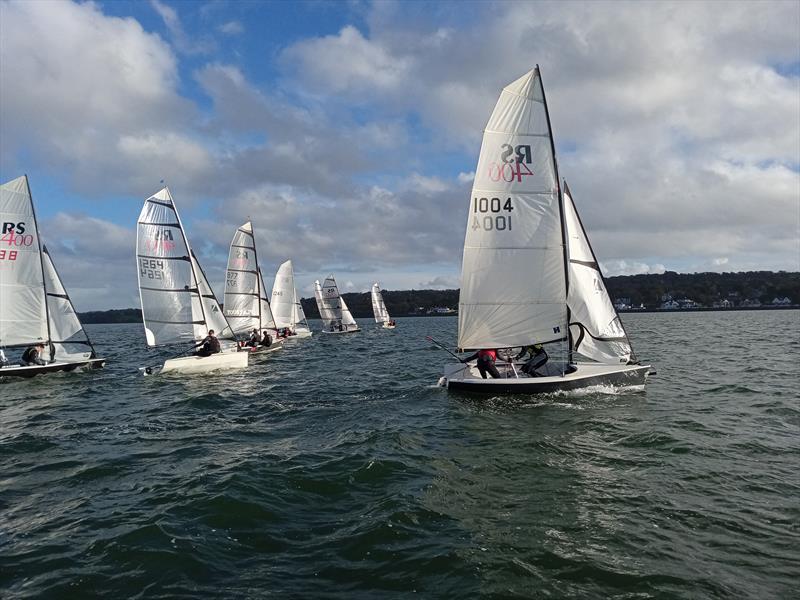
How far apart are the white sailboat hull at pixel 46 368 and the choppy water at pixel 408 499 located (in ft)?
26.0

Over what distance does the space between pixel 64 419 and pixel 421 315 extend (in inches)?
7281

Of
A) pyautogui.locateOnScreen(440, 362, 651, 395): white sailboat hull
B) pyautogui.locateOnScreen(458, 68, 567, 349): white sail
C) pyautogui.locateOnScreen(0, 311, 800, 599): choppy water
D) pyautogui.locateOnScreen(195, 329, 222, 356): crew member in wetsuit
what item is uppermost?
→ pyautogui.locateOnScreen(458, 68, 567, 349): white sail

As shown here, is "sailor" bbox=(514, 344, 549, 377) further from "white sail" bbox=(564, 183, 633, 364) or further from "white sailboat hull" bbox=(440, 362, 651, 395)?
"white sail" bbox=(564, 183, 633, 364)

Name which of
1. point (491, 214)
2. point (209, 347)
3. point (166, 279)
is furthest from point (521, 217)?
point (166, 279)

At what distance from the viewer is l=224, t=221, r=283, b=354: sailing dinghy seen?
3738 cm

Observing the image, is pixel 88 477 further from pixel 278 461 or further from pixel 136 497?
pixel 278 461

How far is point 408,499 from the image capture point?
7.52 metres

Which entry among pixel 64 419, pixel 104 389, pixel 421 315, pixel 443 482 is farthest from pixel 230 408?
pixel 421 315

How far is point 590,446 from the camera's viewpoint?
33.6 ft

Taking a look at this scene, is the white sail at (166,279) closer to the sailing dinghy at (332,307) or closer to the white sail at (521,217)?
the white sail at (521,217)

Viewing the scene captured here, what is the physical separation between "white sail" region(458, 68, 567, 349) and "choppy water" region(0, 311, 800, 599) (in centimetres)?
354

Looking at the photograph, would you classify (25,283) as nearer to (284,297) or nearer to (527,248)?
(527,248)

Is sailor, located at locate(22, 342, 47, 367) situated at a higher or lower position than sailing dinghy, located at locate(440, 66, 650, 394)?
lower

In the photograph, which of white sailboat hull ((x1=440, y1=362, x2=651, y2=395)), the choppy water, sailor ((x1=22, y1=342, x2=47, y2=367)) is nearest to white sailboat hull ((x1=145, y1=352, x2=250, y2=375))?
sailor ((x1=22, y1=342, x2=47, y2=367))
